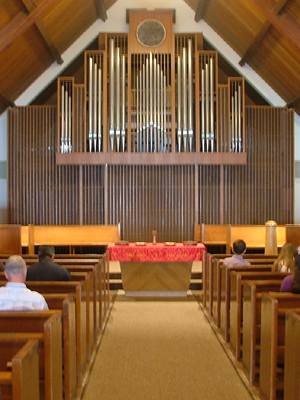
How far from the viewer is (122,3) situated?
10.0 metres

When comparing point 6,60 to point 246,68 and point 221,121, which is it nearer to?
point 221,121

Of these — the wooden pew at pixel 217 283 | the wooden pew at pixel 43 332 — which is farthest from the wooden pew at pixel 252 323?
the wooden pew at pixel 43 332

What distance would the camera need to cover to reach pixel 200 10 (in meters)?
9.52

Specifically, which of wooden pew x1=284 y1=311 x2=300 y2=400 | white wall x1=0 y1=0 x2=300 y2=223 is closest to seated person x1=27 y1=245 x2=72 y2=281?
wooden pew x1=284 y1=311 x2=300 y2=400

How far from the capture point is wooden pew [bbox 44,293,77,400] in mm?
3080

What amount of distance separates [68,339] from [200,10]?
27.6ft

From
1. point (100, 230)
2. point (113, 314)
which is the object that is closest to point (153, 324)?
point (113, 314)

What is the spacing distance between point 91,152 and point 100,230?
167 cm

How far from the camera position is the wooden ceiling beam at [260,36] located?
7.08m

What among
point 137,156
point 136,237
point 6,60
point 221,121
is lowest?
point 136,237

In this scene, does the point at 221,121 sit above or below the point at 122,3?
below

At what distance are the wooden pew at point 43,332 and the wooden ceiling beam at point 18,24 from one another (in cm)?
577

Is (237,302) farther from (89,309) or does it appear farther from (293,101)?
(293,101)

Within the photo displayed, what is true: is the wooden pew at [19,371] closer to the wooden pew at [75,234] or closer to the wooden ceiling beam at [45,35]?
the wooden ceiling beam at [45,35]
